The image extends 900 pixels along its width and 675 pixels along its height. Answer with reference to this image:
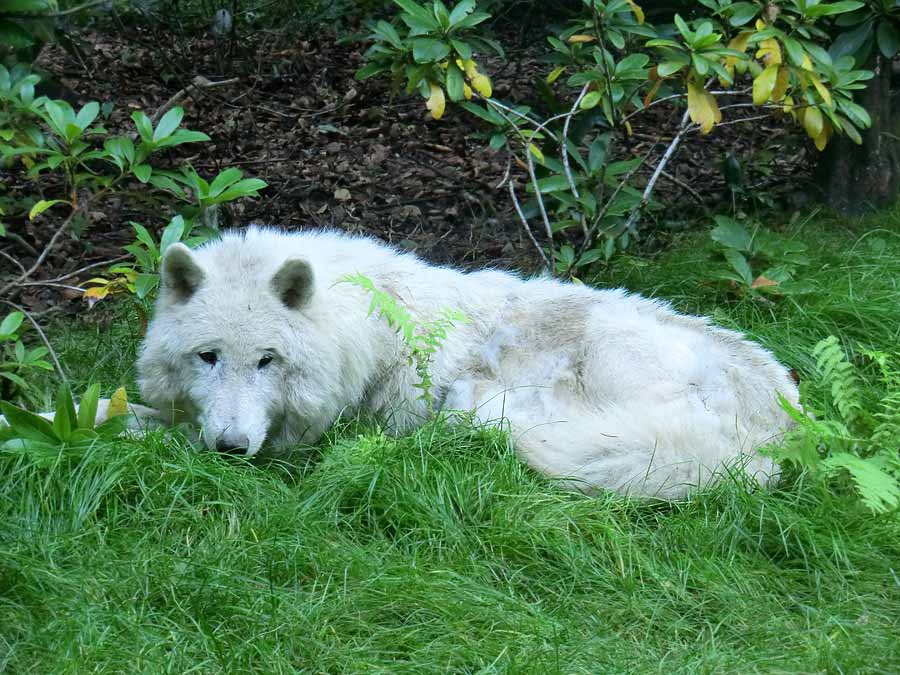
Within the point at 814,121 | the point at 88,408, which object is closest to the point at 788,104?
the point at 814,121

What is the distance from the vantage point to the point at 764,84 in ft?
17.7

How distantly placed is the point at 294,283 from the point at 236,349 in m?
0.39

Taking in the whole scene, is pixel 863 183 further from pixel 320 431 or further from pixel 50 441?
pixel 50 441

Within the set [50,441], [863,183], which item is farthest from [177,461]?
[863,183]

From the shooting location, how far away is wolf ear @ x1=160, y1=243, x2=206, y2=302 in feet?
13.9

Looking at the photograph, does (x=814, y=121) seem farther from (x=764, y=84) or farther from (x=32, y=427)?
(x=32, y=427)

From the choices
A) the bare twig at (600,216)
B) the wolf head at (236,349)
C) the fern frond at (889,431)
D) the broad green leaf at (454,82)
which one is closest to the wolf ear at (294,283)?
the wolf head at (236,349)

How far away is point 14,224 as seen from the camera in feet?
25.1

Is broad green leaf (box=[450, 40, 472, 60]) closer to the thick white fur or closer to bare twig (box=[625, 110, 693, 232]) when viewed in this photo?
the thick white fur

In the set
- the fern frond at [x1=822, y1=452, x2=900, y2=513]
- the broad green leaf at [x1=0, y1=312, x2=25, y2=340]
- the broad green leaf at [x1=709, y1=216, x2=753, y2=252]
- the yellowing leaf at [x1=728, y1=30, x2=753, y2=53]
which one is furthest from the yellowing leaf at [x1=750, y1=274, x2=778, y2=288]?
the broad green leaf at [x1=0, y1=312, x2=25, y2=340]

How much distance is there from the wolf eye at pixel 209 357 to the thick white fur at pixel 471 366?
0.02m

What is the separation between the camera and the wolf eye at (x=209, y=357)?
14.1 ft

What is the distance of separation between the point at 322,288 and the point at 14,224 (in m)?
4.14

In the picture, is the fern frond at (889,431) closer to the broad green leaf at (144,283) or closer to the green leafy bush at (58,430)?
the green leafy bush at (58,430)
